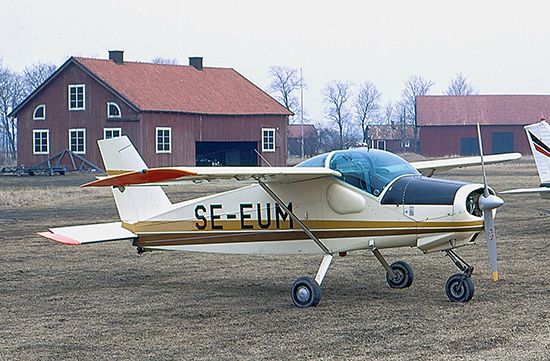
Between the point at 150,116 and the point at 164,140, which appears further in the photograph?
the point at 164,140

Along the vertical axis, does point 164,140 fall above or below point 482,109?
below

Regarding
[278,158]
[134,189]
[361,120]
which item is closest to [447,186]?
[134,189]

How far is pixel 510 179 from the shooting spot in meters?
35.7

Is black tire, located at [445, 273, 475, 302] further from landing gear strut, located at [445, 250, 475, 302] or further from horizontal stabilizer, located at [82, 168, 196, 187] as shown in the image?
horizontal stabilizer, located at [82, 168, 196, 187]

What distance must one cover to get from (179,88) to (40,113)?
971cm

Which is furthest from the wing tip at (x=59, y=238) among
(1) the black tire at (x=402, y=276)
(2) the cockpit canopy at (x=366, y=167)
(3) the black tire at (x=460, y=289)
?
(3) the black tire at (x=460, y=289)

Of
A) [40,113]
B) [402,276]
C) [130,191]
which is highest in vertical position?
[40,113]

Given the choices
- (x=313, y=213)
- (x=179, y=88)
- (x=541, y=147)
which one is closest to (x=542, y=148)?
(x=541, y=147)

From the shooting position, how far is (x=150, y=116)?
45156 mm

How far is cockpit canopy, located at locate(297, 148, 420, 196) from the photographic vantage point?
9.55 metres

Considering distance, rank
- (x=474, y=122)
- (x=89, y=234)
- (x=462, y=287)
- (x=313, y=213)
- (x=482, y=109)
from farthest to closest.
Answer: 1. (x=482, y=109)
2. (x=474, y=122)
3. (x=89, y=234)
4. (x=313, y=213)
5. (x=462, y=287)

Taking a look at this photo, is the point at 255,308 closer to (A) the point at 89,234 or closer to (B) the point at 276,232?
(B) the point at 276,232

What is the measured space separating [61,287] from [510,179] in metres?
29.2

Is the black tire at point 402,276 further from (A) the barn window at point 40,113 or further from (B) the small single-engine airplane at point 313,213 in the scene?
(A) the barn window at point 40,113
